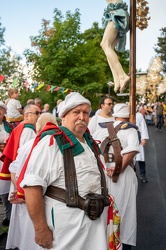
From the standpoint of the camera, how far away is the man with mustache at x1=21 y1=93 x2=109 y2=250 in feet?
→ 8.10

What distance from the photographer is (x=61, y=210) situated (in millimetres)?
2514

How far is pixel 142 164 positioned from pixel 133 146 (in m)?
5.02

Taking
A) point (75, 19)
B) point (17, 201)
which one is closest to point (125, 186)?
point (17, 201)

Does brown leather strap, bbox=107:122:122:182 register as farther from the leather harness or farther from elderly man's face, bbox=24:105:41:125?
the leather harness

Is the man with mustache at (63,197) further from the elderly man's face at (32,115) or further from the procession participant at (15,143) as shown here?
the elderly man's face at (32,115)

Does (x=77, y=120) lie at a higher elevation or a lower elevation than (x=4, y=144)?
higher

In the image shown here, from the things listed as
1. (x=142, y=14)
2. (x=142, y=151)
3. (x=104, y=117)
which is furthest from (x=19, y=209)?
(x=142, y=151)

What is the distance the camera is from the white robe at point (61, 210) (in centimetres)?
251

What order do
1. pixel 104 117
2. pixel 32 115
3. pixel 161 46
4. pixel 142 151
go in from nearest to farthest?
pixel 32 115 → pixel 104 117 → pixel 142 151 → pixel 161 46

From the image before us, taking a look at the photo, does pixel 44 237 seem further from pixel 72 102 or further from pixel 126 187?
pixel 126 187

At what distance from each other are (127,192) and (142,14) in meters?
2.93

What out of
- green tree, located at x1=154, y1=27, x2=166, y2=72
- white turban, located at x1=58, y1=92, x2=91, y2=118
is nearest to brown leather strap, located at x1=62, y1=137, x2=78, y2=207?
white turban, located at x1=58, y1=92, x2=91, y2=118

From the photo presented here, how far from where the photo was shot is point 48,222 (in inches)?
99.7

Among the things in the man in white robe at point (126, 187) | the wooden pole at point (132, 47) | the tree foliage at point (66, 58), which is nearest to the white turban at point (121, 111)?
the man in white robe at point (126, 187)
